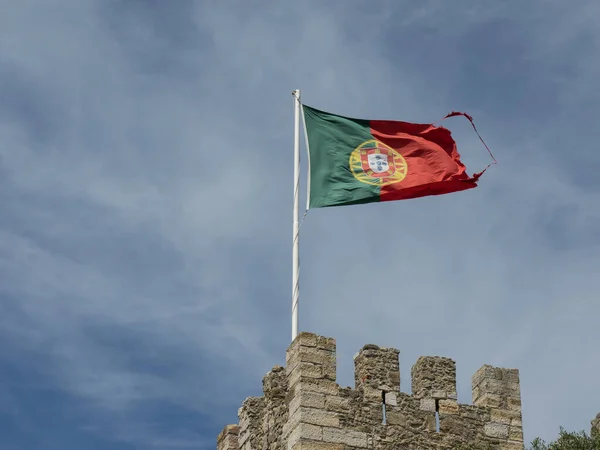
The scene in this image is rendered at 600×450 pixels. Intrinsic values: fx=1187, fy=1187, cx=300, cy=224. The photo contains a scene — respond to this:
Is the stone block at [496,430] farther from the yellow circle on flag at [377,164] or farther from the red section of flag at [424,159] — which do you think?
the yellow circle on flag at [377,164]

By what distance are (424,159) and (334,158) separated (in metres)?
1.72

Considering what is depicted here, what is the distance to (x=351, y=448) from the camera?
709 inches

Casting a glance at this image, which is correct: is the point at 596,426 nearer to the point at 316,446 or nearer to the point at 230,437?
the point at 316,446

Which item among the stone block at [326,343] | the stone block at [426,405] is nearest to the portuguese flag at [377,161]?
the stone block at [326,343]

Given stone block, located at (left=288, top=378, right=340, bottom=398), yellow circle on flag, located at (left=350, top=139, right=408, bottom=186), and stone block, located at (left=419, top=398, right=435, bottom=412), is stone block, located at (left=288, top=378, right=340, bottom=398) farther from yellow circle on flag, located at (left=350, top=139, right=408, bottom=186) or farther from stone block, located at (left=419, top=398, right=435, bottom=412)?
yellow circle on flag, located at (left=350, top=139, right=408, bottom=186)

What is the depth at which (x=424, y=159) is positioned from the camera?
22.3 meters

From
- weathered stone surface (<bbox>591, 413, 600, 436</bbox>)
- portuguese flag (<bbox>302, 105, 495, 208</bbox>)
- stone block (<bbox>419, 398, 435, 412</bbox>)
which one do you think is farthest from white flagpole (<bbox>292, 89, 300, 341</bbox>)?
weathered stone surface (<bbox>591, 413, 600, 436</bbox>)

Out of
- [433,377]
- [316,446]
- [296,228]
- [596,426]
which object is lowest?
[316,446]

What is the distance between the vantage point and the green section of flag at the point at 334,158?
21375 millimetres

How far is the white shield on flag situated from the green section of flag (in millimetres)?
405

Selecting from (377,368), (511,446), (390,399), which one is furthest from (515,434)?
(377,368)

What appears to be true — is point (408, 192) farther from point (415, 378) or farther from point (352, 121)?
point (415, 378)

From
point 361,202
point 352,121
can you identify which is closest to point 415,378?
point 361,202

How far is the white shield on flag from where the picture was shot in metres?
21.8
